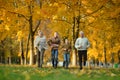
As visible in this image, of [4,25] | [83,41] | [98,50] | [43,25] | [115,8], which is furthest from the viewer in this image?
[98,50]

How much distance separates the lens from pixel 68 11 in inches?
1047

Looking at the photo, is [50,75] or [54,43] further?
[54,43]

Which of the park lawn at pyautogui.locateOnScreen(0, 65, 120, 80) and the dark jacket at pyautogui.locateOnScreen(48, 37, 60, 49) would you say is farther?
the dark jacket at pyautogui.locateOnScreen(48, 37, 60, 49)

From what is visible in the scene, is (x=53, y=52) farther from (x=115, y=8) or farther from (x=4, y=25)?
(x=4, y=25)

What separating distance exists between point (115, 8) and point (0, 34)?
1549 centimetres

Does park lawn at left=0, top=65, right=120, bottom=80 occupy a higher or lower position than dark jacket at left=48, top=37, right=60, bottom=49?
lower

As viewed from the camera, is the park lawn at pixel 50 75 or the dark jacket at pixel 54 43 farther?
the dark jacket at pixel 54 43

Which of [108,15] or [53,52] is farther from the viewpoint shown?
[108,15]

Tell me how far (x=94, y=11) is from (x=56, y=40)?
837 centimetres

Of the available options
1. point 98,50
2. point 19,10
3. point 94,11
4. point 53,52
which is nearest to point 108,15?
point 94,11

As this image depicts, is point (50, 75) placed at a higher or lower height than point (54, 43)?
lower

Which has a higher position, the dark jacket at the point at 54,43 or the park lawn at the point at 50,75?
the dark jacket at the point at 54,43

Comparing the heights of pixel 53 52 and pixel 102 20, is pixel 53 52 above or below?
below

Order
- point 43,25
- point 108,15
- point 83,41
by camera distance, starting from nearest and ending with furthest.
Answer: point 83,41
point 108,15
point 43,25
